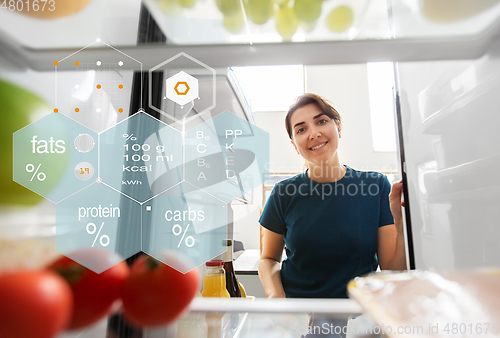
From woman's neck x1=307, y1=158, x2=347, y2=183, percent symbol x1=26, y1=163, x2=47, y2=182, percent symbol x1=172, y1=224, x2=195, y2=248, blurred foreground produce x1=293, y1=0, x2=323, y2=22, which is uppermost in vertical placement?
blurred foreground produce x1=293, y1=0, x2=323, y2=22

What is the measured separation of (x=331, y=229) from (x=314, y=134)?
0.16m

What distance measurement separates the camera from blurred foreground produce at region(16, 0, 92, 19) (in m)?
0.30

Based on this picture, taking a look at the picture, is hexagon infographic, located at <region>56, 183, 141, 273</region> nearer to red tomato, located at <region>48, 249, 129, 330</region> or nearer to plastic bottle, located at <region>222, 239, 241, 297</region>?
red tomato, located at <region>48, 249, 129, 330</region>

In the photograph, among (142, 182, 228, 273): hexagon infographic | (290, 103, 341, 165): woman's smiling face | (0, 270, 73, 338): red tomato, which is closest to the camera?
(0, 270, 73, 338): red tomato

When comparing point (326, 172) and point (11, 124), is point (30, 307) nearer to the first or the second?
point (11, 124)

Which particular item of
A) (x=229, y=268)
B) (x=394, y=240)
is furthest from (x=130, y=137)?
(x=394, y=240)

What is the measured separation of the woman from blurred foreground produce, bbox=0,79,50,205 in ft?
1.13

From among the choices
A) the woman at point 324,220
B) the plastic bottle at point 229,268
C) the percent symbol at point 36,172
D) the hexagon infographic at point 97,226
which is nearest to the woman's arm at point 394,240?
the woman at point 324,220

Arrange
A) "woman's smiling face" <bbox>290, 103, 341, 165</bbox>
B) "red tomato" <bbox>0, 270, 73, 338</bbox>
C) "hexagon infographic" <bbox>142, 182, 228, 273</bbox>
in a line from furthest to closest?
1. "woman's smiling face" <bbox>290, 103, 341, 165</bbox>
2. "hexagon infographic" <bbox>142, 182, 228, 273</bbox>
3. "red tomato" <bbox>0, 270, 73, 338</bbox>

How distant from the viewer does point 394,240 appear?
0.37 metres

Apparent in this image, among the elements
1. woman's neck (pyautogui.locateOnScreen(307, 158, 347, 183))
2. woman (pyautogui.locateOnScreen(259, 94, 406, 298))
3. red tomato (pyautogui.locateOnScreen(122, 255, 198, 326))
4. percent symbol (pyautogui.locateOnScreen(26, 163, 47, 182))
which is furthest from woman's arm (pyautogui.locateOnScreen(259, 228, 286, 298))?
percent symbol (pyautogui.locateOnScreen(26, 163, 47, 182))

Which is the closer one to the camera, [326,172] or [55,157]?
[55,157]

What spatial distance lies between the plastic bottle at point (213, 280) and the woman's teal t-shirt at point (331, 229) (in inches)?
6.4

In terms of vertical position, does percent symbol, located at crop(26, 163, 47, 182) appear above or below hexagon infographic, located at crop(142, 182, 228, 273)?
above
